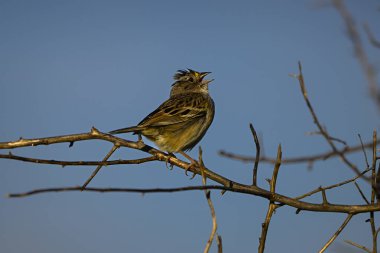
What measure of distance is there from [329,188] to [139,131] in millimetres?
4616

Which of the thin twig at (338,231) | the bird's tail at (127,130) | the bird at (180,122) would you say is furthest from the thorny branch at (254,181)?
the bird at (180,122)

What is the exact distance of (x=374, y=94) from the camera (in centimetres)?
175

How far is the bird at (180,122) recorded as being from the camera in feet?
25.5

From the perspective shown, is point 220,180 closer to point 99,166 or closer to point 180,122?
point 99,166

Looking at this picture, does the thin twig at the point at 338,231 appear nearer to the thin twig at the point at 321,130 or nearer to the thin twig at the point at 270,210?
the thin twig at the point at 270,210

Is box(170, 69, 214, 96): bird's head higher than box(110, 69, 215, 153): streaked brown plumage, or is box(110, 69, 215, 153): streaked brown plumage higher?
box(170, 69, 214, 96): bird's head

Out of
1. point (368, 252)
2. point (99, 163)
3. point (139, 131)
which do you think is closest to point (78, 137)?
point (99, 163)

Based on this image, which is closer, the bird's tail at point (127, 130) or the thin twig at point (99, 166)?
the thin twig at point (99, 166)

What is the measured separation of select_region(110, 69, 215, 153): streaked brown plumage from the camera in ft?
25.5

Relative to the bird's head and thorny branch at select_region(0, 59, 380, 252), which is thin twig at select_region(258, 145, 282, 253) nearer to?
A: thorny branch at select_region(0, 59, 380, 252)

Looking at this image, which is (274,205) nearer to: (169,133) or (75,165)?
(75,165)

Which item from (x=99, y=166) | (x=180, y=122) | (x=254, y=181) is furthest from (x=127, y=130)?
(x=254, y=181)

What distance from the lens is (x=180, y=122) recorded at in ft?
26.7

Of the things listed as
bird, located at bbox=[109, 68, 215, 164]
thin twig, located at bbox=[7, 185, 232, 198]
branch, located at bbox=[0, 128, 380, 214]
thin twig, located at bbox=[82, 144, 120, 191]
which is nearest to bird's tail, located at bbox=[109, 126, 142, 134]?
bird, located at bbox=[109, 68, 215, 164]
